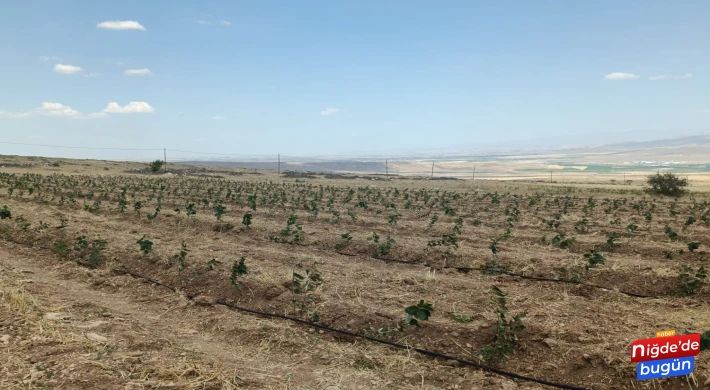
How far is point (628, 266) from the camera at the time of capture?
9570mm

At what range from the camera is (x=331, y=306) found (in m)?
7.20

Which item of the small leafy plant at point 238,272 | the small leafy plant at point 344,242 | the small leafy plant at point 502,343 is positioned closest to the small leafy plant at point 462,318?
the small leafy plant at point 502,343

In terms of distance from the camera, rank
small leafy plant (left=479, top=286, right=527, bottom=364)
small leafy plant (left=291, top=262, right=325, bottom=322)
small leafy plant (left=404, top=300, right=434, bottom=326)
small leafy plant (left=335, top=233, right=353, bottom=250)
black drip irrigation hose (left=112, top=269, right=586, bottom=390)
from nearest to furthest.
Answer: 1. black drip irrigation hose (left=112, top=269, right=586, bottom=390)
2. small leafy plant (left=479, top=286, right=527, bottom=364)
3. small leafy plant (left=404, top=300, right=434, bottom=326)
4. small leafy plant (left=291, top=262, right=325, bottom=322)
5. small leafy plant (left=335, top=233, right=353, bottom=250)

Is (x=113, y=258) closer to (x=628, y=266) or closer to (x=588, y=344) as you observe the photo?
(x=588, y=344)

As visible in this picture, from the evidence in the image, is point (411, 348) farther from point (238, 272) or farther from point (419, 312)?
point (238, 272)

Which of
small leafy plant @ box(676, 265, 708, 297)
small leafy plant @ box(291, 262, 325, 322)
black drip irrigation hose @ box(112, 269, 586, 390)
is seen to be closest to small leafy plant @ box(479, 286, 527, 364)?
black drip irrigation hose @ box(112, 269, 586, 390)

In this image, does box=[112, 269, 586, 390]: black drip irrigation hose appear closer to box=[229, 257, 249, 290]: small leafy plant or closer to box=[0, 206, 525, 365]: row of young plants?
box=[0, 206, 525, 365]: row of young plants

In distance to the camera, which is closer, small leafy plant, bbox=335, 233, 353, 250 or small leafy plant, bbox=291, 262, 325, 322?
small leafy plant, bbox=291, 262, 325, 322

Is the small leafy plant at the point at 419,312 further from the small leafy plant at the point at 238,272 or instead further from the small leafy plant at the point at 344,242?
the small leafy plant at the point at 344,242

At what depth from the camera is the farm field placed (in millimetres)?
5180

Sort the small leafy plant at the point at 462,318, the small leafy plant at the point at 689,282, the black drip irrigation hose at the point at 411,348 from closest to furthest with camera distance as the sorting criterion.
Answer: the black drip irrigation hose at the point at 411,348
the small leafy plant at the point at 462,318
the small leafy plant at the point at 689,282

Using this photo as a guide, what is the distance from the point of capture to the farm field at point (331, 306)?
5.18 m

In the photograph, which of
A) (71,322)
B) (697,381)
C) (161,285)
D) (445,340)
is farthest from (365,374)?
(161,285)

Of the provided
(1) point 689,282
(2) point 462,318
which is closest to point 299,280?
(2) point 462,318
